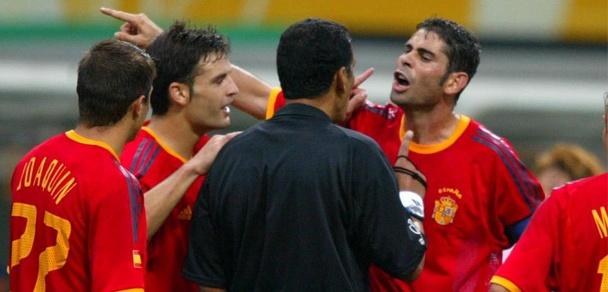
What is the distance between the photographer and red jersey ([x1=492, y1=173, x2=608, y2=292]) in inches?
184

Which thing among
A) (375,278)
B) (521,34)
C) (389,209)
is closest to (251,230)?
(389,209)

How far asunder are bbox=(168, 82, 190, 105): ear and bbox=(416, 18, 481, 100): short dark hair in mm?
1155

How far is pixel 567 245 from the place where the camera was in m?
4.71

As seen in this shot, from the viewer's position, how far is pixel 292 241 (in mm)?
4844

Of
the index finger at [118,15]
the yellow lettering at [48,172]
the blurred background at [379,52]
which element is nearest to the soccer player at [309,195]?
the yellow lettering at [48,172]

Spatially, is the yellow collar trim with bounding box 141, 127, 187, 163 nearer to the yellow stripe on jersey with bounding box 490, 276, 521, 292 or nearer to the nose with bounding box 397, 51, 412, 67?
the nose with bounding box 397, 51, 412, 67

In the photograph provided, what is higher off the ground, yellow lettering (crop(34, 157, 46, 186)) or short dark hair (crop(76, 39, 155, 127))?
short dark hair (crop(76, 39, 155, 127))

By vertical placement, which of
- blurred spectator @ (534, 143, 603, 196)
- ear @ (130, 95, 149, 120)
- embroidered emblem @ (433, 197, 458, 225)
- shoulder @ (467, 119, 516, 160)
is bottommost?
blurred spectator @ (534, 143, 603, 196)

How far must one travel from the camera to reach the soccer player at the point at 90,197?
468 cm

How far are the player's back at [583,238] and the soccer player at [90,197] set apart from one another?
1.45m

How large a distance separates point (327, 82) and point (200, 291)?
3.06 ft

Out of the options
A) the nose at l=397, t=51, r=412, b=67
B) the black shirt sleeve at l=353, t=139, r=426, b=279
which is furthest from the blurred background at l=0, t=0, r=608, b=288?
the black shirt sleeve at l=353, t=139, r=426, b=279

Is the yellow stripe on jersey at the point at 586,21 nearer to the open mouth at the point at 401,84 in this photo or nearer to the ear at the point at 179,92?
the open mouth at the point at 401,84

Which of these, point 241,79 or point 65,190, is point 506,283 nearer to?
point 65,190
